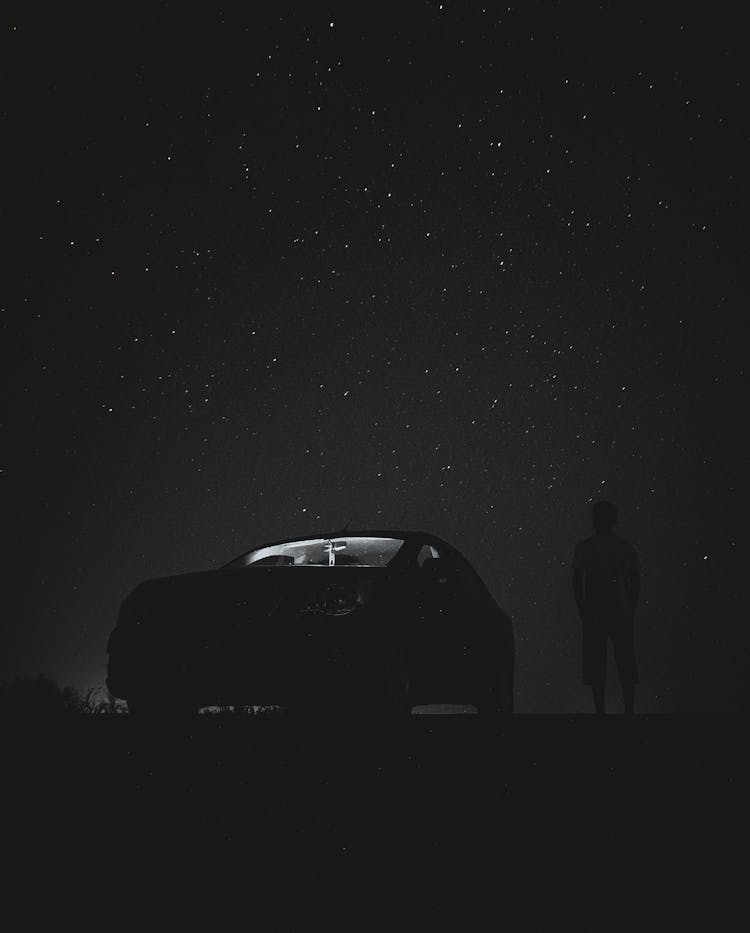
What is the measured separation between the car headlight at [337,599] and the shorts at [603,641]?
280 centimetres

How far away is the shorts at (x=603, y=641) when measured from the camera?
9.89 metres

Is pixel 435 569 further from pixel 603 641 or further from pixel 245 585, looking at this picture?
pixel 603 641

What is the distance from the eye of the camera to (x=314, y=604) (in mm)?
7578

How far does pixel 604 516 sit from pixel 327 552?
225 centimetres

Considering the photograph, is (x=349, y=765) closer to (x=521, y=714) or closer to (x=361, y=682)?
(x=361, y=682)

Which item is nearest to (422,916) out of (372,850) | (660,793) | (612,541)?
(372,850)

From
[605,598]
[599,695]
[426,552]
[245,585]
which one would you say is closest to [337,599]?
[245,585]

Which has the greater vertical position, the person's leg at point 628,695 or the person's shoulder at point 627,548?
the person's shoulder at point 627,548

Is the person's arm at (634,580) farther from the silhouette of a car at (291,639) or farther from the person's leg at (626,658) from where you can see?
the silhouette of a car at (291,639)

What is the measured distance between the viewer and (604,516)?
32.5 feet

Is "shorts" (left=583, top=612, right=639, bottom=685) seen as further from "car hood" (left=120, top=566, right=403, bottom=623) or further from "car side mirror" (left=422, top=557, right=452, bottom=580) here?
"car hood" (left=120, top=566, right=403, bottom=623)

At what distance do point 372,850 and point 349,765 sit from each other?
184cm

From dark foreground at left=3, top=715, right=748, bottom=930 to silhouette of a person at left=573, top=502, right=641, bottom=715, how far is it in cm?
326

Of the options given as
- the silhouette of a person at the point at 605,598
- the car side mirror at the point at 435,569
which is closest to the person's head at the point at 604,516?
the silhouette of a person at the point at 605,598
